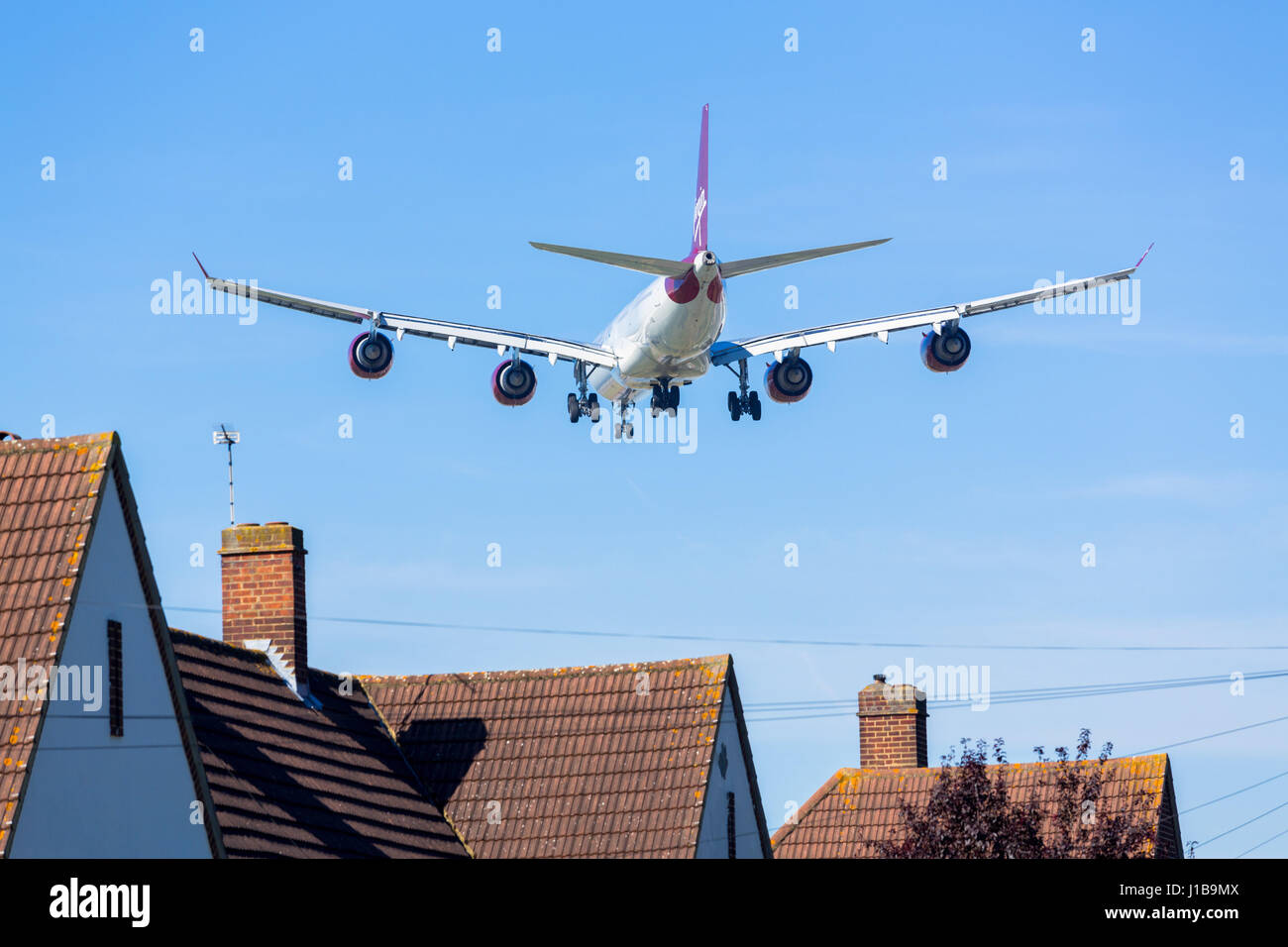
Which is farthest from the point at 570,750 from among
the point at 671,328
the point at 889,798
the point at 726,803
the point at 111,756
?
the point at 111,756

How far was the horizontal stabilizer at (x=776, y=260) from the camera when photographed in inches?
1599

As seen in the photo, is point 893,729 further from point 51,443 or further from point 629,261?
point 51,443

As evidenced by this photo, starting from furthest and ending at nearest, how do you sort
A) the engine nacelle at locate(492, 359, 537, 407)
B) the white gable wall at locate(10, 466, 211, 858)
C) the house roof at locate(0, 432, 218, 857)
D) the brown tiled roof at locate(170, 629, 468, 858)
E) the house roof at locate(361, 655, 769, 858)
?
the engine nacelle at locate(492, 359, 537, 407) < the house roof at locate(361, 655, 769, 858) < the brown tiled roof at locate(170, 629, 468, 858) < the white gable wall at locate(10, 466, 211, 858) < the house roof at locate(0, 432, 218, 857)

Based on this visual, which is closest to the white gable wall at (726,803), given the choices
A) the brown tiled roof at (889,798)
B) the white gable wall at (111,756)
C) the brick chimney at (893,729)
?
the brown tiled roof at (889,798)

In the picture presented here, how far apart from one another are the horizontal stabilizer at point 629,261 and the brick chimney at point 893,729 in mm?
12761

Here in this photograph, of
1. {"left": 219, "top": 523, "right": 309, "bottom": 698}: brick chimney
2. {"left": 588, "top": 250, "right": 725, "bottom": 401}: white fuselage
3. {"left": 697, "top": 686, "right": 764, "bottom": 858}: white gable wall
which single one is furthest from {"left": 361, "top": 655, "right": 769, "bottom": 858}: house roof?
{"left": 588, "top": 250, "right": 725, "bottom": 401}: white fuselage

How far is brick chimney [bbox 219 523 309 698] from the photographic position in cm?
3491

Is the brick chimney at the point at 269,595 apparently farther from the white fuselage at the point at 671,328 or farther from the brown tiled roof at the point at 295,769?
the white fuselage at the point at 671,328

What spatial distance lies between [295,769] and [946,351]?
829 inches

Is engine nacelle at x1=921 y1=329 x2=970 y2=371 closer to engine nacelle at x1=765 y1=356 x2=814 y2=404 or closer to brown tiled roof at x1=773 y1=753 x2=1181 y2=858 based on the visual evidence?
engine nacelle at x1=765 y1=356 x2=814 y2=404

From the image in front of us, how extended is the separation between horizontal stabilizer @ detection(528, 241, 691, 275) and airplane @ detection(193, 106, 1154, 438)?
38 millimetres

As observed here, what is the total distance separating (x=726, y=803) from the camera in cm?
3688
